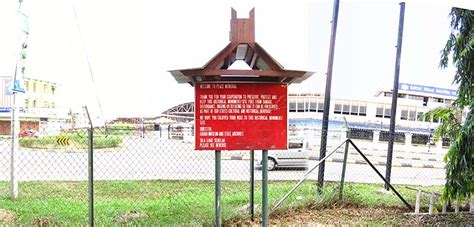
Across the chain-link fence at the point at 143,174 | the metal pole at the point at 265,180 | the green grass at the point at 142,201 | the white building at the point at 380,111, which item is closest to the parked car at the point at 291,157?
the chain-link fence at the point at 143,174

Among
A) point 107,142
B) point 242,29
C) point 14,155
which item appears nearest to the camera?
point 242,29

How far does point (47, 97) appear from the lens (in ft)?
36.0

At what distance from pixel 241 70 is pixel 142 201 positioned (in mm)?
2777

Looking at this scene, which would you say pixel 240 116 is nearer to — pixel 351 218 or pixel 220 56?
pixel 220 56

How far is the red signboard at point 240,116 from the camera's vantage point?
7.97ft

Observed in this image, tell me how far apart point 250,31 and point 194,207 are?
7.55 feet

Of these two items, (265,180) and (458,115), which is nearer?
(265,180)

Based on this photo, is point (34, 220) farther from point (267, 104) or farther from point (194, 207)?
point (267, 104)

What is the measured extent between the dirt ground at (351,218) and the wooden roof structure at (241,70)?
59.2 inches

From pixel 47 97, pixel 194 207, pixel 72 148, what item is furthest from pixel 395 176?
pixel 47 97

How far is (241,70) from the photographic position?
92.0 inches

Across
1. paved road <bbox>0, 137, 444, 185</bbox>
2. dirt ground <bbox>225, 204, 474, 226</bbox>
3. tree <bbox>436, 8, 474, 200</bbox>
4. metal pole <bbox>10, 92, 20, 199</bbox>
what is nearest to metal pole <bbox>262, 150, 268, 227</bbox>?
dirt ground <bbox>225, 204, 474, 226</bbox>

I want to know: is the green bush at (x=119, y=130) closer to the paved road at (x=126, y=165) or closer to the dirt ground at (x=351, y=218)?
the paved road at (x=126, y=165)

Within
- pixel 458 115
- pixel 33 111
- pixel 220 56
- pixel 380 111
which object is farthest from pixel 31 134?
pixel 380 111
